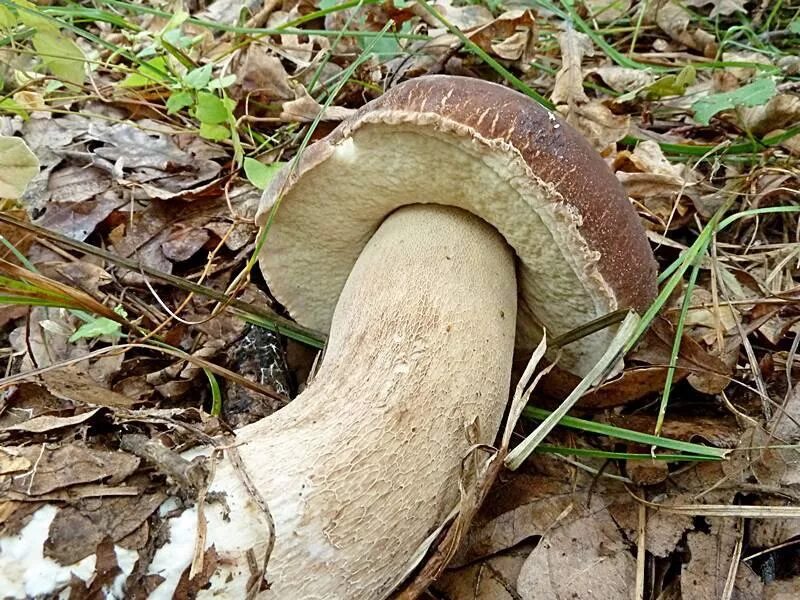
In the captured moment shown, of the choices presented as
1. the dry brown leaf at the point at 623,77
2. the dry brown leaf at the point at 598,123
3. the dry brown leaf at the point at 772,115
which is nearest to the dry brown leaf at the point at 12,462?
the dry brown leaf at the point at 598,123

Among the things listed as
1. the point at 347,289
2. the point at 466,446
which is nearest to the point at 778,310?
the point at 466,446

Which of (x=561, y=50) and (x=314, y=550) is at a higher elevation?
(x=561, y=50)

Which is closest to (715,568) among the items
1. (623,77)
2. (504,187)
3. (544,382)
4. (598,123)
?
(544,382)

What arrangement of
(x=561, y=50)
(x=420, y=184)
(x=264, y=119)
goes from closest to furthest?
(x=420, y=184)
(x=264, y=119)
(x=561, y=50)

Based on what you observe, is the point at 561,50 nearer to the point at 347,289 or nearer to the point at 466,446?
the point at 347,289

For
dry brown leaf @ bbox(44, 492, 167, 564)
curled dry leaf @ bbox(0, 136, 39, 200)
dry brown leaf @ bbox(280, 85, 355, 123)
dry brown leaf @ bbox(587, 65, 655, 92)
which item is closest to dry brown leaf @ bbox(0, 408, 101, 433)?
dry brown leaf @ bbox(44, 492, 167, 564)

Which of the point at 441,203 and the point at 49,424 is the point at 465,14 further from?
the point at 49,424

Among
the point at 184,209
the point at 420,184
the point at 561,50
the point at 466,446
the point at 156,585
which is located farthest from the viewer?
the point at 561,50
